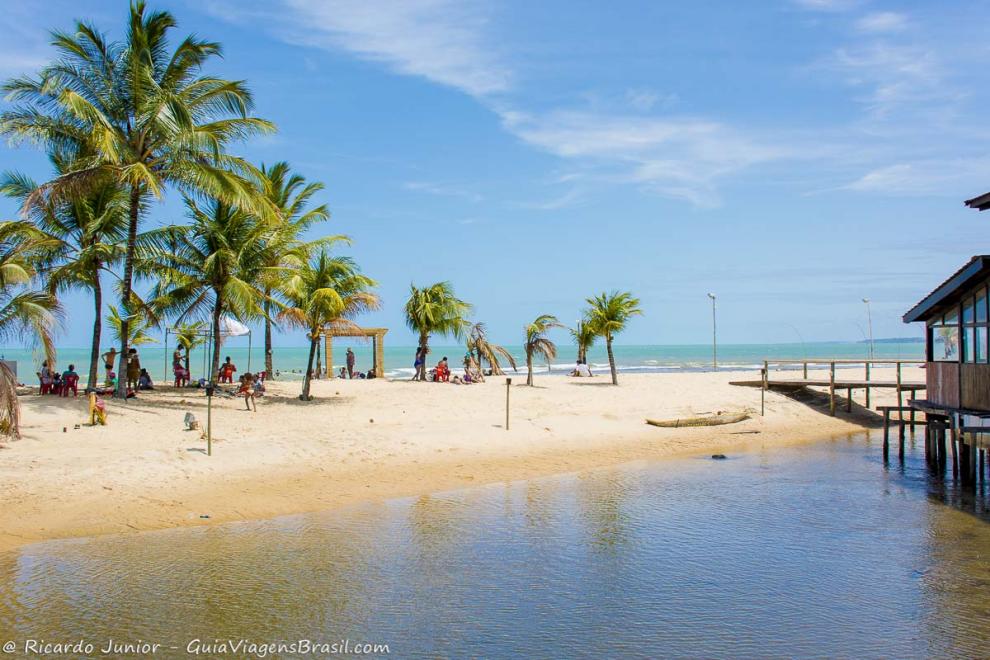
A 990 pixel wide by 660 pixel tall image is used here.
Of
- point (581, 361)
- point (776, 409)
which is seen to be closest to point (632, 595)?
point (776, 409)

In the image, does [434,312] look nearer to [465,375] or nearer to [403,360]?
[465,375]

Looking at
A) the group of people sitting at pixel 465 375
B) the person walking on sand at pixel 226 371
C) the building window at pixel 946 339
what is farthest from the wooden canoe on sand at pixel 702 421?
the person walking on sand at pixel 226 371

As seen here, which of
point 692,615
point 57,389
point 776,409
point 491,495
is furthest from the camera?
point 776,409

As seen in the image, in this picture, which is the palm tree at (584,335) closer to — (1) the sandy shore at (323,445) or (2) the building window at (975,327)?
(1) the sandy shore at (323,445)

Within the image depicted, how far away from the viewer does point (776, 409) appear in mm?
Result: 25172

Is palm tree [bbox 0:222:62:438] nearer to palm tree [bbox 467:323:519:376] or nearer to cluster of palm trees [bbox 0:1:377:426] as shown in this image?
cluster of palm trees [bbox 0:1:377:426]

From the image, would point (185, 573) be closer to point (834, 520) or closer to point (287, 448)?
point (287, 448)

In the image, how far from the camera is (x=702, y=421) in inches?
875

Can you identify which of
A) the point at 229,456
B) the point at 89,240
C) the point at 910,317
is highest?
the point at 89,240

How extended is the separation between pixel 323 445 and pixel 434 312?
1430 centimetres

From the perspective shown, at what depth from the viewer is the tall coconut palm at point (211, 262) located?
69.1ft

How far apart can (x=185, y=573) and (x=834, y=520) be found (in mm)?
9493

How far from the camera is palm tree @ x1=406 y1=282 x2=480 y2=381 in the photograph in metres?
29.6

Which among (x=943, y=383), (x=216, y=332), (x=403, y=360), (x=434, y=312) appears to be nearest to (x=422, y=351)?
(x=434, y=312)
